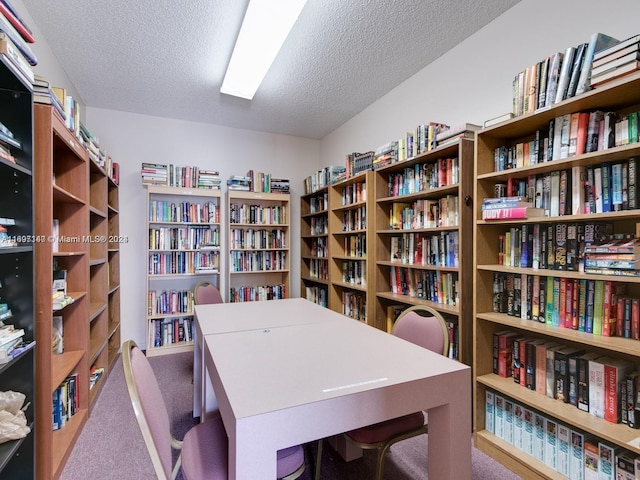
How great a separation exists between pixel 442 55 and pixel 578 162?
1.60m

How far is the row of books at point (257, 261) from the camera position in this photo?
402cm

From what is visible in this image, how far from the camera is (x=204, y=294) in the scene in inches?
117

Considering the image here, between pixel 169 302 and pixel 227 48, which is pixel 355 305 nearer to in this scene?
pixel 169 302

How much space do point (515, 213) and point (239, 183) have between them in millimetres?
3151

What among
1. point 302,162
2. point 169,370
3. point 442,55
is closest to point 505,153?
point 442,55

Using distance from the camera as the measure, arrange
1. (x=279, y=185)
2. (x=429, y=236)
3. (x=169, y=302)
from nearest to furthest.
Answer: (x=429, y=236) → (x=169, y=302) → (x=279, y=185)

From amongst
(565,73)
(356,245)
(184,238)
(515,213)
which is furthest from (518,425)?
(184,238)

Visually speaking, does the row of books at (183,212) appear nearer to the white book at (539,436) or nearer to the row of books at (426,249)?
the row of books at (426,249)

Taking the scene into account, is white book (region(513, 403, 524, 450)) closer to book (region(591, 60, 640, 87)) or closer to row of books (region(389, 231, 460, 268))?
row of books (region(389, 231, 460, 268))

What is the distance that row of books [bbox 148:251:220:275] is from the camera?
3652mm

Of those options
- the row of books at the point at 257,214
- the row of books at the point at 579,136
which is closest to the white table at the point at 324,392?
the row of books at the point at 579,136

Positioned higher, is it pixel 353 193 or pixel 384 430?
pixel 353 193

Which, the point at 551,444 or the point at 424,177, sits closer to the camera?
the point at 551,444

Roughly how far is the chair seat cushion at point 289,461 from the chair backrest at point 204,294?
6.30 feet
